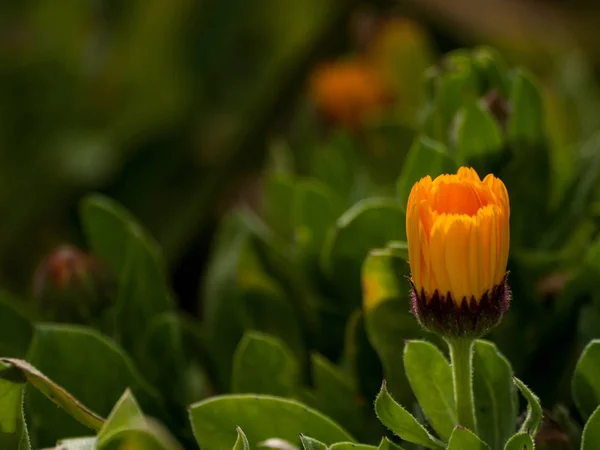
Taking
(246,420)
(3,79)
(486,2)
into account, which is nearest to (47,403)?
(246,420)

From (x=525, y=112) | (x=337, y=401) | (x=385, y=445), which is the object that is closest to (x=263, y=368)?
(x=337, y=401)

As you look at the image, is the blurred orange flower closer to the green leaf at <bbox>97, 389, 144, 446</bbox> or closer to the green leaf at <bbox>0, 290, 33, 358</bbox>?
the green leaf at <bbox>0, 290, 33, 358</bbox>

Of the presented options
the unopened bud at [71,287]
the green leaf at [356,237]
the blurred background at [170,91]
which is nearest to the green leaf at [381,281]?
the green leaf at [356,237]

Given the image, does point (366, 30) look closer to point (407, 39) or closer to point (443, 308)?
point (407, 39)

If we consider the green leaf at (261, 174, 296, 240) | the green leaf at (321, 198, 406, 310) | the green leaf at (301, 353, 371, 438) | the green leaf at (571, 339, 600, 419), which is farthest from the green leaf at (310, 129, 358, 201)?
the green leaf at (571, 339, 600, 419)

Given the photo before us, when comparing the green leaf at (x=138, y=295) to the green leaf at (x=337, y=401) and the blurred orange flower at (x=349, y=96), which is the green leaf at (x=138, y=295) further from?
the blurred orange flower at (x=349, y=96)
